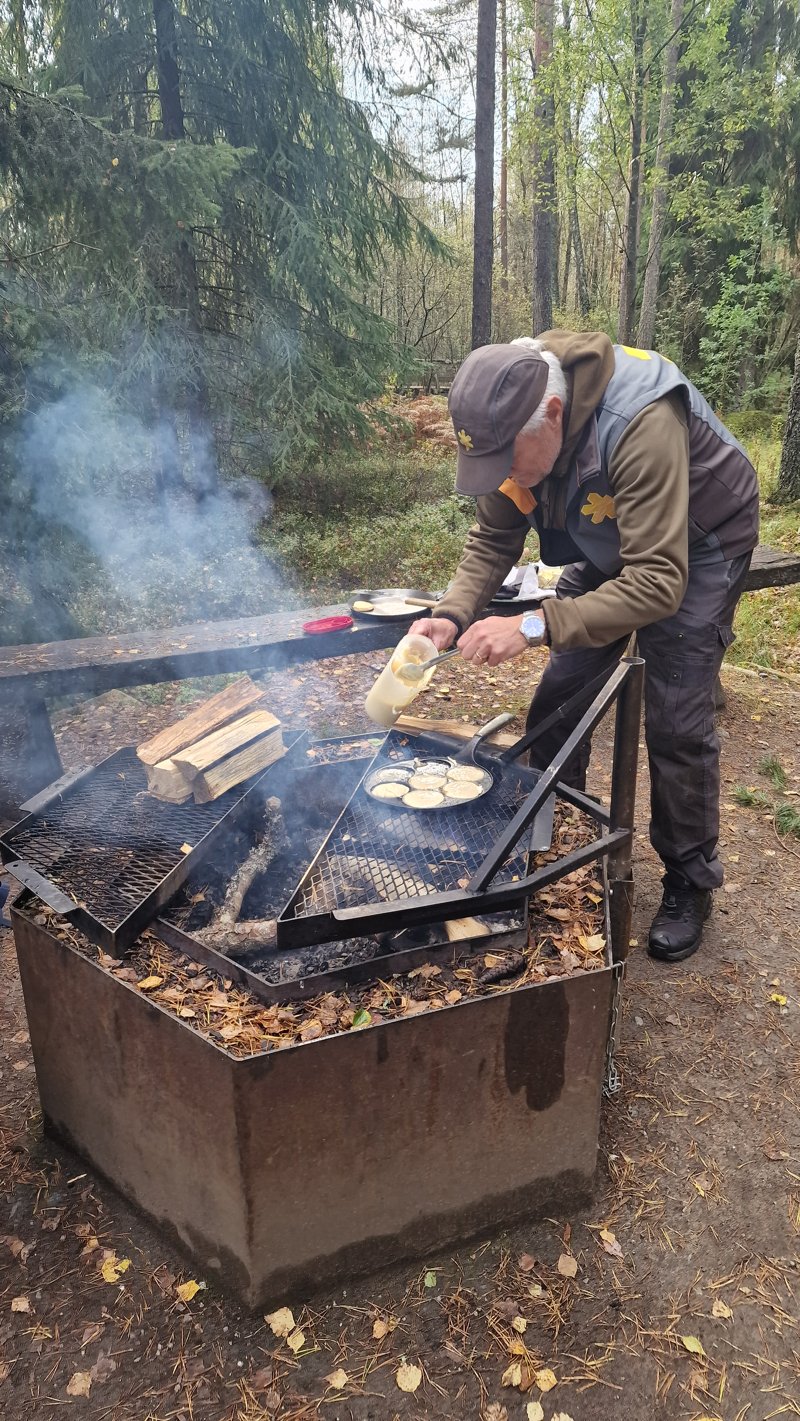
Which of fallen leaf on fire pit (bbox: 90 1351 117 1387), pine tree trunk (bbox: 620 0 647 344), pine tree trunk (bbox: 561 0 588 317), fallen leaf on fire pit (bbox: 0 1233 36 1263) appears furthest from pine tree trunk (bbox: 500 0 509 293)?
fallen leaf on fire pit (bbox: 90 1351 117 1387)

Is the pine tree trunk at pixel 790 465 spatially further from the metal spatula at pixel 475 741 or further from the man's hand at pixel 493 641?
the man's hand at pixel 493 641

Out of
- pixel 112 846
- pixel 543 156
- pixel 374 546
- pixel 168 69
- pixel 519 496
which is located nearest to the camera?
pixel 112 846

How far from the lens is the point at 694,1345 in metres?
1.95

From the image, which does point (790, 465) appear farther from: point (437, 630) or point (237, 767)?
point (237, 767)

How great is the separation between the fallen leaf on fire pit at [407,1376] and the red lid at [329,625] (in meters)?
2.63

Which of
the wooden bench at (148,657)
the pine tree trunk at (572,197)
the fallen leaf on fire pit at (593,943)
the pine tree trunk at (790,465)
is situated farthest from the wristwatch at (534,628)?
the pine tree trunk at (572,197)

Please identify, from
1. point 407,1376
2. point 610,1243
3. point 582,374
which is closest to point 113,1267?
point 407,1376

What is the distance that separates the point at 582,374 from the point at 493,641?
0.83 metres

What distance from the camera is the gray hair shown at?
7.73 ft

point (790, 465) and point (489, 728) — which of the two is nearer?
point (489, 728)

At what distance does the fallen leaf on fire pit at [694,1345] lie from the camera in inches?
76.2

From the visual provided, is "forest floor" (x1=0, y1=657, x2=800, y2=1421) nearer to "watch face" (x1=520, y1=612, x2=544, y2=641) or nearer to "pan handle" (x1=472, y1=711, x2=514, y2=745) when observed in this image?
"pan handle" (x1=472, y1=711, x2=514, y2=745)

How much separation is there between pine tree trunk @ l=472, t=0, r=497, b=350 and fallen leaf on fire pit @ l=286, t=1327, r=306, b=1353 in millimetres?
11934

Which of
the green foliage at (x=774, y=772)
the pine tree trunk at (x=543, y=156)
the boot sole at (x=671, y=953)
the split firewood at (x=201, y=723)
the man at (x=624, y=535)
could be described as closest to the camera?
the man at (x=624, y=535)
